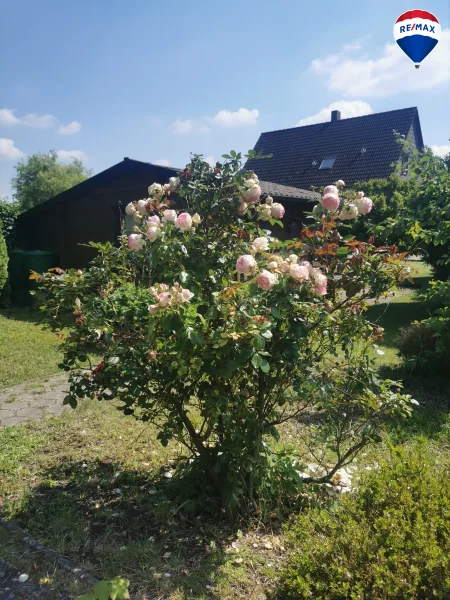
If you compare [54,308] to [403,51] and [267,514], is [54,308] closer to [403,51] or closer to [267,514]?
[267,514]

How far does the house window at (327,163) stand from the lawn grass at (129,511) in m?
18.0

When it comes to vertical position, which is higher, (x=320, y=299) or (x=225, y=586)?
(x=320, y=299)

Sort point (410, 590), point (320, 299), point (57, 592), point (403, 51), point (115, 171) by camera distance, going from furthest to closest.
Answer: point (115, 171)
point (403, 51)
point (320, 299)
point (57, 592)
point (410, 590)

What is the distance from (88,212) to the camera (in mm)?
12164

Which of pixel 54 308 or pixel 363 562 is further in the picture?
pixel 54 308

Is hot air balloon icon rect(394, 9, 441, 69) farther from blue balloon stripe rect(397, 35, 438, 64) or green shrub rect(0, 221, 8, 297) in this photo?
green shrub rect(0, 221, 8, 297)

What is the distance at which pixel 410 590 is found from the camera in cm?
169

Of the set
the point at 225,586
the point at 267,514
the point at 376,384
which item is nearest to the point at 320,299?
the point at 376,384

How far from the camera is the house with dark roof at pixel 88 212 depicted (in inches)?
425

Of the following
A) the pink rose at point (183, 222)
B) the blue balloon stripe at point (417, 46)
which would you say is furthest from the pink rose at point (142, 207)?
the blue balloon stripe at point (417, 46)

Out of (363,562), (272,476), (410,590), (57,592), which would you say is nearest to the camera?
(410,590)

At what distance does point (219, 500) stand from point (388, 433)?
1935 millimetres

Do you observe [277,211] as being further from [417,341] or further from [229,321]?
[417,341]

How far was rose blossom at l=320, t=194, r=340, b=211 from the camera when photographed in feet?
7.95
